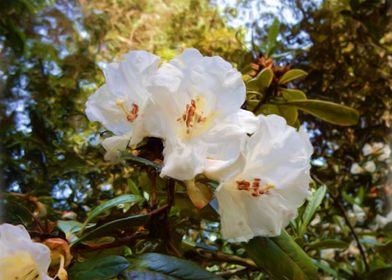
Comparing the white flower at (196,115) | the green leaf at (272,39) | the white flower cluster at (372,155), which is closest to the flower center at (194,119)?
the white flower at (196,115)

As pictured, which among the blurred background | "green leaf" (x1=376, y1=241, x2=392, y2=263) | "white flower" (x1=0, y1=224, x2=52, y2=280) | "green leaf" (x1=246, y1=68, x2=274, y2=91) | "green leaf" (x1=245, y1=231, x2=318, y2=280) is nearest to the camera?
"white flower" (x1=0, y1=224, x2=52, y2=280)

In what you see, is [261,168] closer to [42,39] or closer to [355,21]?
[355,21]

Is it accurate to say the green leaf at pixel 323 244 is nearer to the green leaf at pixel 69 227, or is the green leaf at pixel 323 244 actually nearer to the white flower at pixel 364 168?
the green leaf at pixel 69 227

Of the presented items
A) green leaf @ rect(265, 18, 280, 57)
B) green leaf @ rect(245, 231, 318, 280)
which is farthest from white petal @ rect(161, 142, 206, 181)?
green leaf @ rect(265, 18, 280, 57)

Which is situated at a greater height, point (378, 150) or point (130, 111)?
point (130, 111)

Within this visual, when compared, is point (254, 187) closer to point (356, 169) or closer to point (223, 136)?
point (223, 136)

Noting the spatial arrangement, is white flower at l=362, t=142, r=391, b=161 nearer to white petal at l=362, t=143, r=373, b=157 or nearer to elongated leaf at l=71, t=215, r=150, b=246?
white petal at l=362, t=143, r=373, b=157

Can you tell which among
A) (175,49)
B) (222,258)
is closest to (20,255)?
(222,258)
